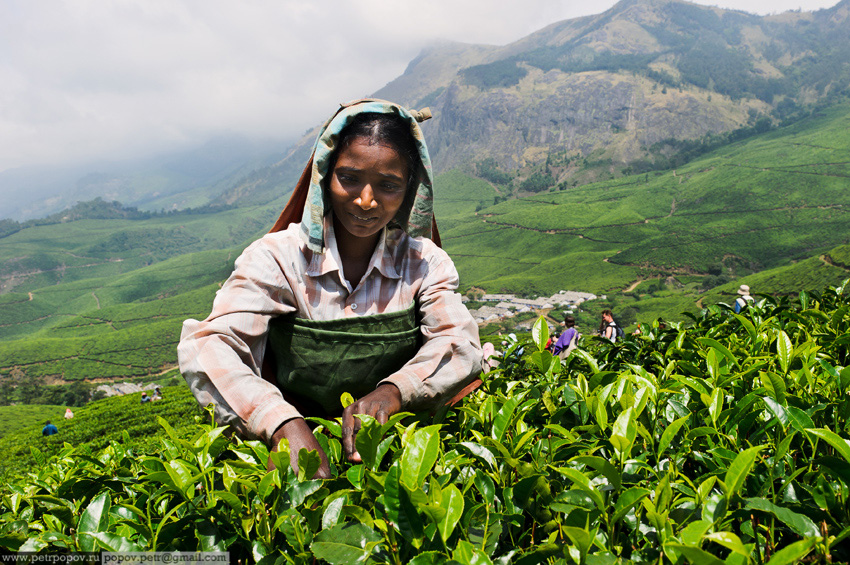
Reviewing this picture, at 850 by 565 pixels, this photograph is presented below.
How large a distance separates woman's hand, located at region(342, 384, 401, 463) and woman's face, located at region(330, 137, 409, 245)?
2.08 ft

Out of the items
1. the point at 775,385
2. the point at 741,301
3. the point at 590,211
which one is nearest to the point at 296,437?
the point at 775,385

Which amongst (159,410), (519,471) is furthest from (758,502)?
(159,410)

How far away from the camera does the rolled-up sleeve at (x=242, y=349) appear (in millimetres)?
1395

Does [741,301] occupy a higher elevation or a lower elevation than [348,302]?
lower

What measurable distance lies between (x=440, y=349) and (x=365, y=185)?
2.05 feet

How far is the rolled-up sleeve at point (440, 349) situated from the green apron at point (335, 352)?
0.34 feet

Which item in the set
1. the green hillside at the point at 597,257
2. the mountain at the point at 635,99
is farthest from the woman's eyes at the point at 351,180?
the mountain at the point at 635,99

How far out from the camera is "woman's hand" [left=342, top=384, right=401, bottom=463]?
47.8 inches

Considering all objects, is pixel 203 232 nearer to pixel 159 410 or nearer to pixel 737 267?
pixel 737 267

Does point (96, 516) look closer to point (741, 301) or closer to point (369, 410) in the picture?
point (369, 410)

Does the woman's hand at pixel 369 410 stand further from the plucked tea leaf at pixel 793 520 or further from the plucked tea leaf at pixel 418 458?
the plucked tea leaf at pixel 793 520

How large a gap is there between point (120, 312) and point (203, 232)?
318ft

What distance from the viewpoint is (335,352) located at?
1653 millimetres

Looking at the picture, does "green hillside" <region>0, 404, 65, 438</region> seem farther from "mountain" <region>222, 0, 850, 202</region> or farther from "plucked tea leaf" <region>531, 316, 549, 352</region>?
"mountain" <region>222, 0, 850, 202</region>
